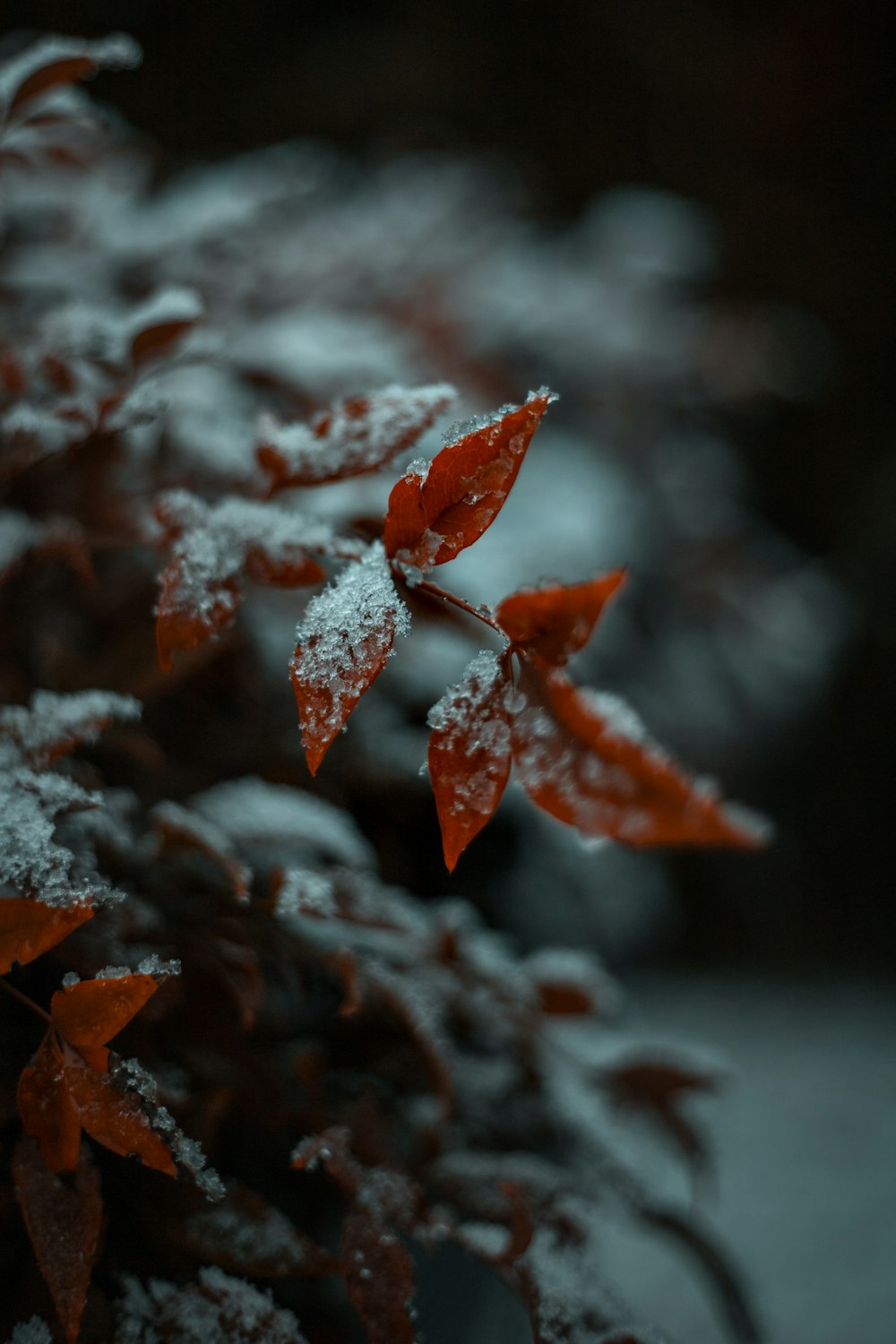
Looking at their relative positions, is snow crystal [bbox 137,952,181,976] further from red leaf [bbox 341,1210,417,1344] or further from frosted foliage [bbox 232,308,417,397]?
frosted foliage [bbox 232,308,417,397]

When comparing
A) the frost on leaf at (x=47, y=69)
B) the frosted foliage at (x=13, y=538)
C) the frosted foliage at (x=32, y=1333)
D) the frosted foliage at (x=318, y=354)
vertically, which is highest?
the frost on leaf at (x=47, y=69)

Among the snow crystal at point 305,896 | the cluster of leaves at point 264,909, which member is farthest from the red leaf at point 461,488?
the snow crystal at point 305,896

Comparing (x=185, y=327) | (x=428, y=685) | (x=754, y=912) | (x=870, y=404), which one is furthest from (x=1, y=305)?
(x=870, y=404)

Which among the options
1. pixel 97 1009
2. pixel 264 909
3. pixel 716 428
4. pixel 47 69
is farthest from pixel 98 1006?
pixel 716 428

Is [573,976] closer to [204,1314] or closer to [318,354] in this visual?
[204,1314]

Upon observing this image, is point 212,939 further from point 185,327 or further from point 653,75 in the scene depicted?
point 653,75

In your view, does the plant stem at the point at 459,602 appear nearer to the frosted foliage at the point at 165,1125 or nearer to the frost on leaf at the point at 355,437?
the frost on leaf at the point at 355,437

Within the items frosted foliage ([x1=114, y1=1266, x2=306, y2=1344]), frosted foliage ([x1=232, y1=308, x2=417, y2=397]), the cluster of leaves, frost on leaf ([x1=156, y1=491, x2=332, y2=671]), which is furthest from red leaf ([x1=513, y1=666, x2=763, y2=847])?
frosted foliage ([x1=232, y1=308, x2=417, y2=397])
